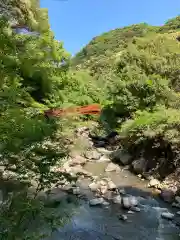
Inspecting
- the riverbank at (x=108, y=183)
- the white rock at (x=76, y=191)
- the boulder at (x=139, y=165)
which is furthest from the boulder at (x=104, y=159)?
the white rock at (x=76, y=191)

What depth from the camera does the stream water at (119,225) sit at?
7.33m

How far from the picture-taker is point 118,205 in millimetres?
9023

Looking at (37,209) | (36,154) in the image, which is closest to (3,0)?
(36,154)

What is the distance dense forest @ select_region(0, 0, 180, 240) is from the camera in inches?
167

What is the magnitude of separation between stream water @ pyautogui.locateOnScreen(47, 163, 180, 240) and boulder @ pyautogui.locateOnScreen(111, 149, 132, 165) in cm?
302

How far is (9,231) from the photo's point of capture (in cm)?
382

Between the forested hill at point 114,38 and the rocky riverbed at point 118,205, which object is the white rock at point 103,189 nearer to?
the rocky riverbed at point 118,205

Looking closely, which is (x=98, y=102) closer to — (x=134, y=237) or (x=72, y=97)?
(x=72, y=97)

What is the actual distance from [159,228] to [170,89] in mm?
8822

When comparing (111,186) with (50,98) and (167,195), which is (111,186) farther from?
(50,98)

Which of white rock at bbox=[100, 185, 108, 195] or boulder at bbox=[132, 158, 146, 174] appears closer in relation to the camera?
white rock at bbox=[100, 185, 108, 195]

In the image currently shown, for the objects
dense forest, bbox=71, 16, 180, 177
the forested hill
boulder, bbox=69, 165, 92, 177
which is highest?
the forested hill

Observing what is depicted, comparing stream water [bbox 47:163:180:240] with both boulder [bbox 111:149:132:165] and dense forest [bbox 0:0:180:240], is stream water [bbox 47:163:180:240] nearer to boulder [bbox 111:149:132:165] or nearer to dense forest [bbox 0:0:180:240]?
dense forest [bbox 0:0:180:240]

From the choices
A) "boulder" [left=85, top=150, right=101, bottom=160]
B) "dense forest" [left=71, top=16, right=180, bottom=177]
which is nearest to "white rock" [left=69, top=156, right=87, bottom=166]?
"boulder" [left=85, top=150, right=101, bottom=160]
